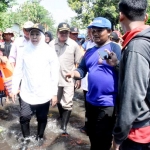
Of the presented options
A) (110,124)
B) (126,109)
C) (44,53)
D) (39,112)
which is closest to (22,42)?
(44,53)

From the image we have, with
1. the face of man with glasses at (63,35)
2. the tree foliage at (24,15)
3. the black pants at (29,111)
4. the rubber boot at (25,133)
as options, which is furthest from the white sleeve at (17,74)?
the tree foliage at (24,15)

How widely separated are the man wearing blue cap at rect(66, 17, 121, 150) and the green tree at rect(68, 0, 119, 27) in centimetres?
2127

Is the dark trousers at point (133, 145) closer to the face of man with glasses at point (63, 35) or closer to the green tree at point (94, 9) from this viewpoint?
Answer: the face of man with glasses at point (63, 35)

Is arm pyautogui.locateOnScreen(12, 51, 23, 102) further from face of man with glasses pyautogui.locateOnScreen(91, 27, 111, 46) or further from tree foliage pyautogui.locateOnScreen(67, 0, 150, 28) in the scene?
tree foliage pyautogui.locateOnScreen(67, 0, 150, 28)

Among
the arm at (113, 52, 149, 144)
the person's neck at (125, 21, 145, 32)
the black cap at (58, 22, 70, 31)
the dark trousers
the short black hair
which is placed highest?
the short black hair

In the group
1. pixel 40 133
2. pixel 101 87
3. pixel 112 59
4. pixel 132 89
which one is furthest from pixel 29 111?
pixel 132 89

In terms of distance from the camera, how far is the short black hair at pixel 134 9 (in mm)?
1798

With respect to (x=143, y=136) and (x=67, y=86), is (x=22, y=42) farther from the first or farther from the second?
(x=143, y=136)

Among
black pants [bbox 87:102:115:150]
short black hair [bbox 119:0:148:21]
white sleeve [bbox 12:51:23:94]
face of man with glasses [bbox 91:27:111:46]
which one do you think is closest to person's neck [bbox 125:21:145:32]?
short black hair [bbox 119:0:148:21]

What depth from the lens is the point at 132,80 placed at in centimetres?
164

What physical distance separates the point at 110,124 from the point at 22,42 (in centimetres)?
274

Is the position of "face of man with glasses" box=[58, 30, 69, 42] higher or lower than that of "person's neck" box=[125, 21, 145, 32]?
lower

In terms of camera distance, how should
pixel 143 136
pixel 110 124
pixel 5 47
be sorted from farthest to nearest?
pixel 5 47 → pixel 110 124 → pixel 143 136

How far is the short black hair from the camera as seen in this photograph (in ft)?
5.90
